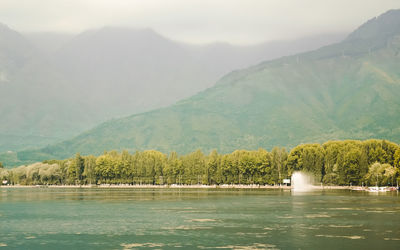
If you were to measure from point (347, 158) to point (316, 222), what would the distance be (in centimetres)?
11457

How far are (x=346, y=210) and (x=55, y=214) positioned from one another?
160 ft

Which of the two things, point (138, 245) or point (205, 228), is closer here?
point (138, 245)

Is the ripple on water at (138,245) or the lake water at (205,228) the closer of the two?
the ripple on water at (138,245)

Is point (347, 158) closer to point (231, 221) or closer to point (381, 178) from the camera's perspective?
point (381, 178)

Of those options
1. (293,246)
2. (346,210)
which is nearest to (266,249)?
(293,246)

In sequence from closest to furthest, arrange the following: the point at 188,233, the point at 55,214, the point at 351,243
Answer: the point at 351,243
the point at 188,233
the point at 55,214

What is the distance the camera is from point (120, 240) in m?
61.7

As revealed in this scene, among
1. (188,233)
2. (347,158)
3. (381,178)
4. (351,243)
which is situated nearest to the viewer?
(351,243)

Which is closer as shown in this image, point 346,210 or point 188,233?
point 188,233

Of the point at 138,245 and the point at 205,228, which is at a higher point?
the point at 205,228

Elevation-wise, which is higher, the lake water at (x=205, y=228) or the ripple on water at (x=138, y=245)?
the lake water at (x=205, y=228)

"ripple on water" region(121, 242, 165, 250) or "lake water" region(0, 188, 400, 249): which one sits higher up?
"lake water" region(0, 188, 400, 249)

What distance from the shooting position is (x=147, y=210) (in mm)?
99188

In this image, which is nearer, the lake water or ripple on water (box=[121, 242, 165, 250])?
ripple on water (box=[121, 242, 165, 250])
